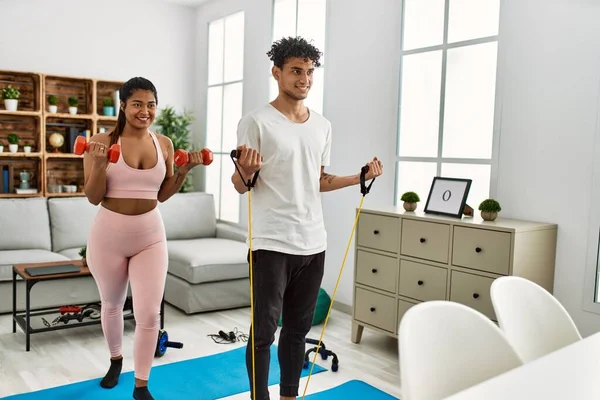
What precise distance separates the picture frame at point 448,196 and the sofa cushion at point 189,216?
95.7 inches

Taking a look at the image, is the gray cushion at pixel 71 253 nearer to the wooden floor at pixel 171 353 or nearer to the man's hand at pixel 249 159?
the wooden floor at pixel 171 353

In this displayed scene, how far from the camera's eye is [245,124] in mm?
2129

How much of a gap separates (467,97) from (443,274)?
1.10 meters

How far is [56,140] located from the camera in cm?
545

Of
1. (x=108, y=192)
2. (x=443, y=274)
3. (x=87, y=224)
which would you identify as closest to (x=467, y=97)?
(x=443, y=274)

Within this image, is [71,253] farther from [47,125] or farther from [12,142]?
[47,125]

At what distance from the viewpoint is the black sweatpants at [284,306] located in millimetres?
2170

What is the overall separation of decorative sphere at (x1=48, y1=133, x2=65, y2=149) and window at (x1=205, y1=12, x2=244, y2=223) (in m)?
1.42

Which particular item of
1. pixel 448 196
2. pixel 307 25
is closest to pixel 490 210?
pixel 448 196

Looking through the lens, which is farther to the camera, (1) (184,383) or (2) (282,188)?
(1) (184,383)

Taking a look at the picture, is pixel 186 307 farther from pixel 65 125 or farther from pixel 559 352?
pixel 559 352

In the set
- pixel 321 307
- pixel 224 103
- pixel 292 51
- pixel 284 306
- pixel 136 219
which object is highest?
pixel 224 103

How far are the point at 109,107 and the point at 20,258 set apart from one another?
2126 mm

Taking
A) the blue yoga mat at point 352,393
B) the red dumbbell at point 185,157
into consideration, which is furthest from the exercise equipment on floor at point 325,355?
the red dumbbell at point 185,157
